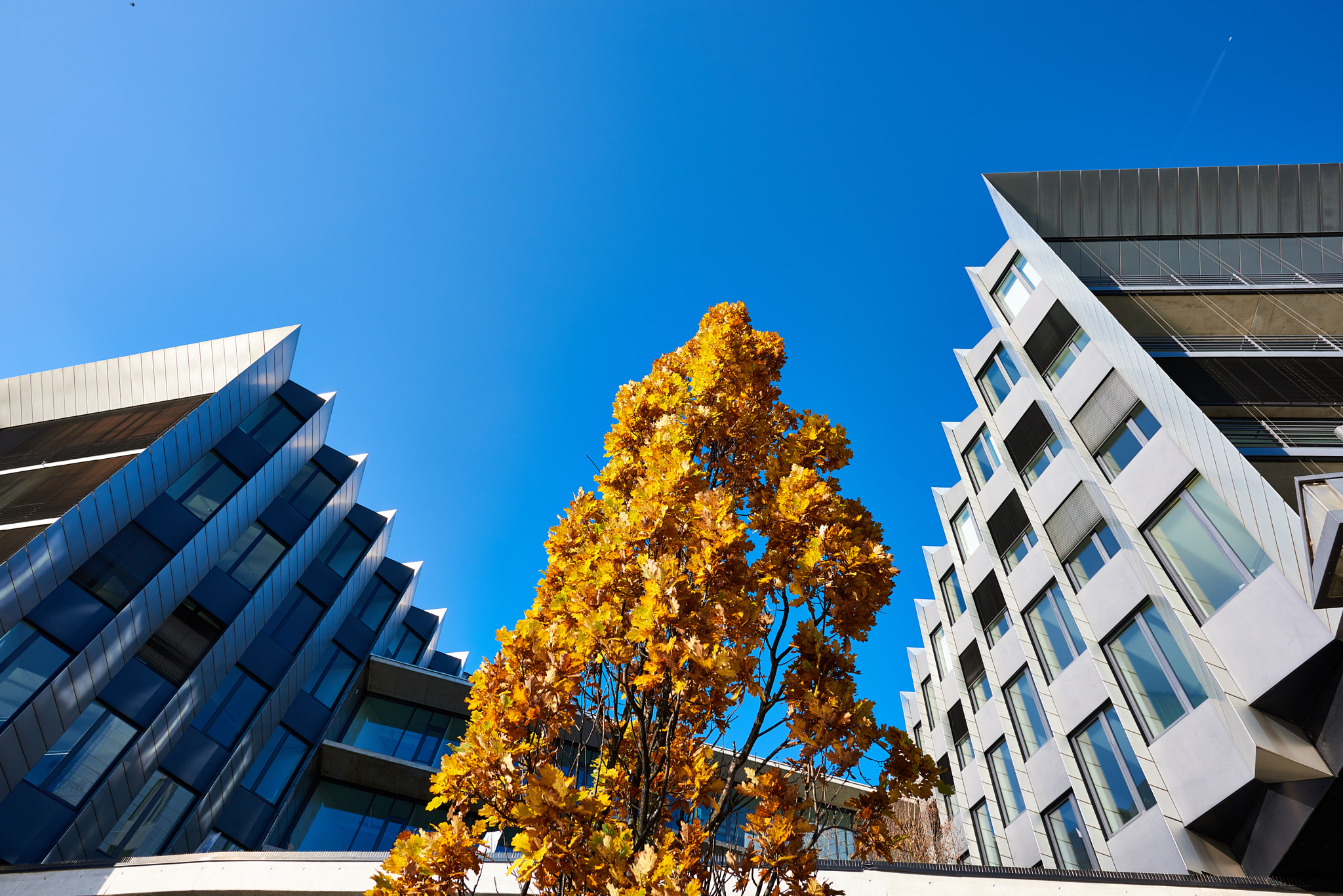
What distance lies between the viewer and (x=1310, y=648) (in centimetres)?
912

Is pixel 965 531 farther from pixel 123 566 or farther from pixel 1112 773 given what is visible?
pixel 123 566

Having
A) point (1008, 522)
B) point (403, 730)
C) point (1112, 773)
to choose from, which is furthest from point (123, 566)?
point (1008, 522)

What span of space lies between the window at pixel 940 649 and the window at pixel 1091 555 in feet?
30.5

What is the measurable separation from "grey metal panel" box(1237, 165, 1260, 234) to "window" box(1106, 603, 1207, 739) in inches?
516

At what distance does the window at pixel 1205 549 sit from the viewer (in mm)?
10766

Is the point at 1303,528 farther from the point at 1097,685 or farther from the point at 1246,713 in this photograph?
the point at 1097,685

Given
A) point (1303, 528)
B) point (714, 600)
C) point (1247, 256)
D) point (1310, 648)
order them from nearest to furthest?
1. point (714, 600)
2. point (1303, 528)
3. point (1310, 648)
4. point (1247, 256)

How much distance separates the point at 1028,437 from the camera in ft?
61.6

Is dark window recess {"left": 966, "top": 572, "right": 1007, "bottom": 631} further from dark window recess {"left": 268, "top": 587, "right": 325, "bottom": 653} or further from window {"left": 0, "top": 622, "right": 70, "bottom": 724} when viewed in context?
window {"left": 0, "top": 622, "right": 70, "bottom": 724}

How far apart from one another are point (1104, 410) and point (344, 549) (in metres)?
23.3

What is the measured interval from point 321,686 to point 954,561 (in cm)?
2091

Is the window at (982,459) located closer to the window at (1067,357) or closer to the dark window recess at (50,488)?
the window at (1067,357)

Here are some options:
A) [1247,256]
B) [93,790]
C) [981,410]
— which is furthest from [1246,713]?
[93,790]

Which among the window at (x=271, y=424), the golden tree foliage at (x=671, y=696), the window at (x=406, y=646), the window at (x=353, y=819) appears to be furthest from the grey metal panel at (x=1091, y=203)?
the window at (x=406, y=646)
